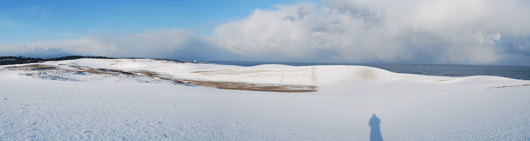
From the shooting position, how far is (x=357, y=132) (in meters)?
4.41

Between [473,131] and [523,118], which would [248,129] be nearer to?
[473,131]

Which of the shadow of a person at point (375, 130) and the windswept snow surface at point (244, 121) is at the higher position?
the windswept snow surface at point (244, 121)

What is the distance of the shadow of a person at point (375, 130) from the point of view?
406 cm

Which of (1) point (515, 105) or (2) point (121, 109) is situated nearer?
(1) point (515, 105)

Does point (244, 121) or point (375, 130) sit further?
point (244, 121)

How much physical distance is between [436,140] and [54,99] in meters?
8.05

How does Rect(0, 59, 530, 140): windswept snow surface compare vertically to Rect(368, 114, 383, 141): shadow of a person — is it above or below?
above

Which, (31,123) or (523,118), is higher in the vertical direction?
(523,118)

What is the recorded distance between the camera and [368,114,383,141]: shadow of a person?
406cm

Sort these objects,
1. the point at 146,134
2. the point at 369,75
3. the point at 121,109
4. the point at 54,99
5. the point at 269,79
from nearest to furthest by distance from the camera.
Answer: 1. the point at 146,134
2. the point at 121,109
3. the point at 54,99
4. the point at 369,75
5. the point at 269,79

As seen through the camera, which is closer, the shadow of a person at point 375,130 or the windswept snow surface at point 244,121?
the windswept snow surface at point 244,121

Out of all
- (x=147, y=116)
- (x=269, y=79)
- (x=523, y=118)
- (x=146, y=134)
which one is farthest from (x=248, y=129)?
(x=269, y=79)

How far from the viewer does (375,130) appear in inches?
179

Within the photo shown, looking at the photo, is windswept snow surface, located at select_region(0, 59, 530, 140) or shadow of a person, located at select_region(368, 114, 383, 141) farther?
shadow of a person, located at select_region(368, 114, 383, 141)
